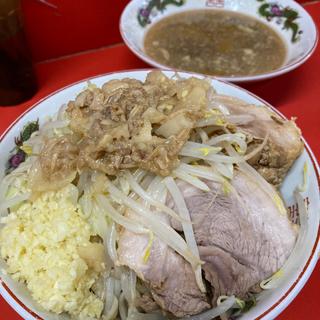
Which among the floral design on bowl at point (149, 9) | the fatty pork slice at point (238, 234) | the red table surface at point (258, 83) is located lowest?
the red table surface at point (258, 83)

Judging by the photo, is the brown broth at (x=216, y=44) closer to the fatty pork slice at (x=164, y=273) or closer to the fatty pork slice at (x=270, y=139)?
the fatty pork slice at (x=270, y=139)

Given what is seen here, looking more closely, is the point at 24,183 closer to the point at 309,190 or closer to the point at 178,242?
the point at 178,242

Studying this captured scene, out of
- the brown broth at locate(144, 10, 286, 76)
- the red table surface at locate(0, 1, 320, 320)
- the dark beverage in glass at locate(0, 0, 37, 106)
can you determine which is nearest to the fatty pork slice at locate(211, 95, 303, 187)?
the red table surface at locate(0, 1, 320, 320)

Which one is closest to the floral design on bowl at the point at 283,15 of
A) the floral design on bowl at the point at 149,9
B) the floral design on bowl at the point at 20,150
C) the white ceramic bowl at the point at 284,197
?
the floral design on bowl at the point at 149,9

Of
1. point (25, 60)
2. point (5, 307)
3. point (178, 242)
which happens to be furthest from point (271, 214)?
point (25, 60)

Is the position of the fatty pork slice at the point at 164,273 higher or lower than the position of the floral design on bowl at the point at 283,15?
higher

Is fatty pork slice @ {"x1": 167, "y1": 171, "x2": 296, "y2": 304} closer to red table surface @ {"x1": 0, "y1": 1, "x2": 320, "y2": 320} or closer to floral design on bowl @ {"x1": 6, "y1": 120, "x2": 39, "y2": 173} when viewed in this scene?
floral design on bowl @ {"x1": 6, "y1": 120, "x2": 39, "y2": 173}

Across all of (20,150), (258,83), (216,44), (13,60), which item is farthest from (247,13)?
(20,150)

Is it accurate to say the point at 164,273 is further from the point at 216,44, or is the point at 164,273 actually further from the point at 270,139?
the point at 216,44
